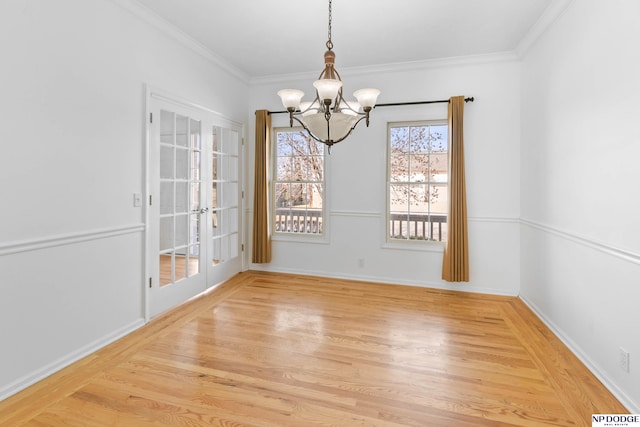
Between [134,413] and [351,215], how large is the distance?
10.8 ft

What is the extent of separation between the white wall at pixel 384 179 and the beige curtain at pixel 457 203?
0.17 m

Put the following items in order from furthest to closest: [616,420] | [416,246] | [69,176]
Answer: [416,246], [69,176], [616,420]

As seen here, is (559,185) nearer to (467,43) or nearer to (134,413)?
(467,43)

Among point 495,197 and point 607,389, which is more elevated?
point 495,197

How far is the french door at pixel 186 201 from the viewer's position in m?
3.28

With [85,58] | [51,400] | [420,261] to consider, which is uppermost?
[85,58]

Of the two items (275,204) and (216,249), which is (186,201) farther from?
(275,204)

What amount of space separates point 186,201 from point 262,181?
4.20ft

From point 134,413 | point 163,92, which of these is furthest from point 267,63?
point 134,413

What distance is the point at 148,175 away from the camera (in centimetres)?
315

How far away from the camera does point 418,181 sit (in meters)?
4.44

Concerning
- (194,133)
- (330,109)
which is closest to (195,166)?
(194,133)

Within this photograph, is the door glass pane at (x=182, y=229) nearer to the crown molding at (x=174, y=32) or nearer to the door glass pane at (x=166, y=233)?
the door glass pane at (x=166, y=233)

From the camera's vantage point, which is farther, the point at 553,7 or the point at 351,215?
the point at 351,215
